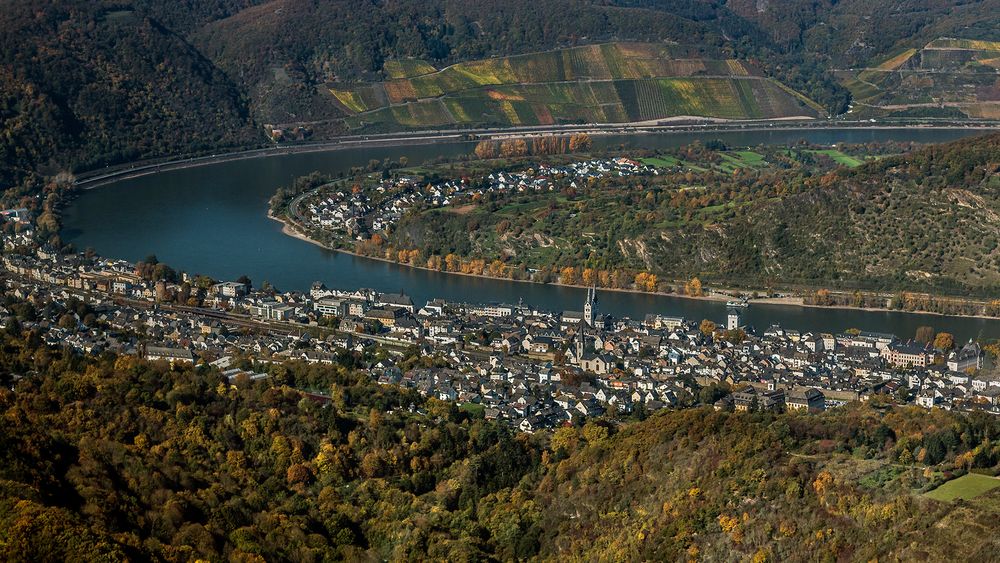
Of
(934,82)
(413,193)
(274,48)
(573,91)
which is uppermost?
(274,48)

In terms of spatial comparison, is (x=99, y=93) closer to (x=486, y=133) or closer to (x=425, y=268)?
(x=486, y=133)

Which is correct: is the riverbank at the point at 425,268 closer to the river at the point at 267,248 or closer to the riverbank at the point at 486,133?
the river at the point at 267,248

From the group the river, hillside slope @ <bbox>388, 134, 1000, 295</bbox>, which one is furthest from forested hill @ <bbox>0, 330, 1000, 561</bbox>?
hillside slope @ <bbox>388, 134, 1000, 295</bbox>

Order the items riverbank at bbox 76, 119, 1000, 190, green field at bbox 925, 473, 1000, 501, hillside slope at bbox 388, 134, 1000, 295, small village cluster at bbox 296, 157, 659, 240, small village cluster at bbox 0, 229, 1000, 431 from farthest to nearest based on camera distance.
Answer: riverbank at bbox 76, 119, 1000, 190, small village cluster at bbox 296, 157, 659, 240, hillside slope at bbox 388, 134, 1000, 295, small village cluster at bbox 0, 229, 1000, 431, green field at bbox 925, 473, 1000, 501

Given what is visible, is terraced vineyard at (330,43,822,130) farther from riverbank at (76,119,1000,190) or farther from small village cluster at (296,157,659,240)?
small village cluster at (296,157,659,240)

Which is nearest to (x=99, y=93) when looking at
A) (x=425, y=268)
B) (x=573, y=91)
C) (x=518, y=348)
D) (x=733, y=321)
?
(x=573, y=91)

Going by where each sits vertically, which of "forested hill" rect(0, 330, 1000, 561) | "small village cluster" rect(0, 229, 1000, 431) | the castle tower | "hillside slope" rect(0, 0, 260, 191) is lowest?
the castle tower
